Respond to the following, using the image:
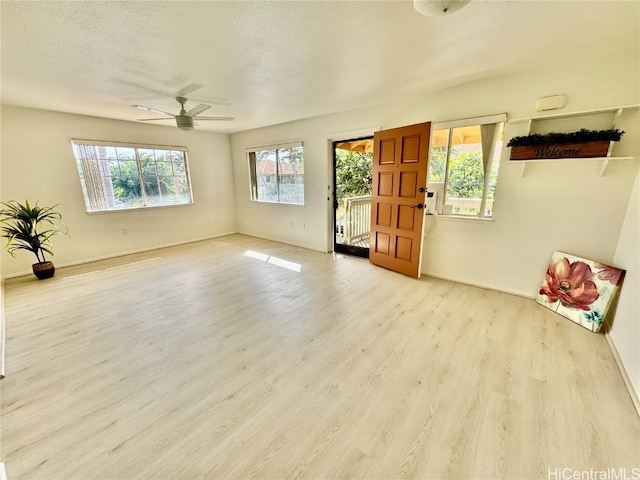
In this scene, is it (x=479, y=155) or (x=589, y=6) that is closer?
(x=589, y=6)

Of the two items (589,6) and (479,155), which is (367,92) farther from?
(589,6)

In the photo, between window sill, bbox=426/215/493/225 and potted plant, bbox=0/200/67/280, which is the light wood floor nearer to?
potted plant, bbox=0/200/67/280

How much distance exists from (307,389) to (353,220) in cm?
390

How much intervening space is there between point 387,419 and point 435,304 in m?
1.60

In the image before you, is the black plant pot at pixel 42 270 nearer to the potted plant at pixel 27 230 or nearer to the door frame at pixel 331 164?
the potted plant at pixel 27 230

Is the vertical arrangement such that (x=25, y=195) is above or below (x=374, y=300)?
above

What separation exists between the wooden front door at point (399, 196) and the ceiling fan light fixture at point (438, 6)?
71.0 inches

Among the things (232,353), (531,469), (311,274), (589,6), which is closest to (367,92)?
(589,6)

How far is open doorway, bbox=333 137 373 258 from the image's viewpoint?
4.66 meters

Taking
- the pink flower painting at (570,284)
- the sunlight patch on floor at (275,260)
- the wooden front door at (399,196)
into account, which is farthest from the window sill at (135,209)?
the pink flower painting at (570,284)

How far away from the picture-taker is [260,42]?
1959mm

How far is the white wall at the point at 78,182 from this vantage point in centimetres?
356

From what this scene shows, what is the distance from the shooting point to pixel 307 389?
1679 millimetres

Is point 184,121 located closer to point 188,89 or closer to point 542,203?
point 188,89
